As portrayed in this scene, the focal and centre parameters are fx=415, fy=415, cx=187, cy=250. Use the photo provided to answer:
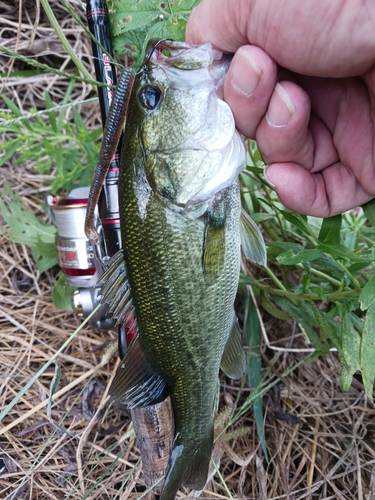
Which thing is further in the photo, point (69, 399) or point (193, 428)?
point (69, 399)

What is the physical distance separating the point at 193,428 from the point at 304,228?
94cm

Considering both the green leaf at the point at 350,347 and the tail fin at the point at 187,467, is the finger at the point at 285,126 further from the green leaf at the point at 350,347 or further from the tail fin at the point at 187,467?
the tail fin at the point at 187,467

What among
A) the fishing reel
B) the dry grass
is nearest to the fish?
the fishing reel

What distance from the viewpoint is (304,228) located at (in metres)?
1.71

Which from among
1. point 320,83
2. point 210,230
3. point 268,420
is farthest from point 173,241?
point 268,420

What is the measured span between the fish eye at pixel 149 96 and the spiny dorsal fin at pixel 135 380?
851 mm

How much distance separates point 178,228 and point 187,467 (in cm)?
104

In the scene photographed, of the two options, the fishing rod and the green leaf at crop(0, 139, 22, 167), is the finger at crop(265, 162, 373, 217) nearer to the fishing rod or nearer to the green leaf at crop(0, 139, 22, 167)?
the fishing rod

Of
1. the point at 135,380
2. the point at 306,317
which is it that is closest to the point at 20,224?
the point at 135,380

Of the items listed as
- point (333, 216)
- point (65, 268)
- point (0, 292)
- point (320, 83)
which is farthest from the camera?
point (0, 292)

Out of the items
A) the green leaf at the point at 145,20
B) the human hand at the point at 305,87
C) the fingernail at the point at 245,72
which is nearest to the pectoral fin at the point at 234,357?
the human hand at the point at 305,87

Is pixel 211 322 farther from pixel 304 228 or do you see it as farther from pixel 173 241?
pixel 304 228

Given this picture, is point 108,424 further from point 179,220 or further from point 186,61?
point 186,61

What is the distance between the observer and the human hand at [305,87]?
115cm
